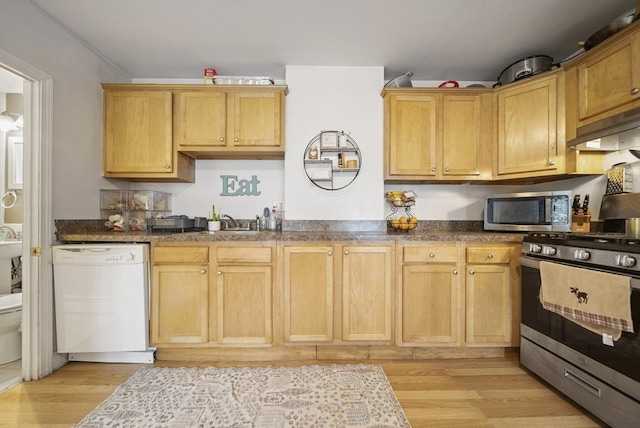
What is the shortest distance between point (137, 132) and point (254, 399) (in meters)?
2.27

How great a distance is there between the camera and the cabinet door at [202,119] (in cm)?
225

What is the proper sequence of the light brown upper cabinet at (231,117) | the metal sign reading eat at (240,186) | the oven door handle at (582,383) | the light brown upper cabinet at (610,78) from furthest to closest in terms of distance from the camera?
1. the metal sign reading eat at (240,186)
2. the light brown upper cabinet at (231,117)
3. the light brown upper cabinet at (610,78)
4. the oven door handle at (582,383)

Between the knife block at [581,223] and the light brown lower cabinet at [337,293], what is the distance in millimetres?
1483

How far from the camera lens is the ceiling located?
1703 millimetres

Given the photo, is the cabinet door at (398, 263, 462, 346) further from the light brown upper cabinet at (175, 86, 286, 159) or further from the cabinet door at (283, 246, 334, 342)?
the light brown upper cabinet at (175, 86, 286, 159)

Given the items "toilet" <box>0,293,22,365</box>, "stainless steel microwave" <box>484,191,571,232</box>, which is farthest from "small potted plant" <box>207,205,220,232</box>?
"stainless steel microwave" <box>484,191,571,232</box>

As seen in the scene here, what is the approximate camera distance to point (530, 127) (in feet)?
6.86

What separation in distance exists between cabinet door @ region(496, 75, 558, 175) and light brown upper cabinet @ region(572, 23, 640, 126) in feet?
0.59

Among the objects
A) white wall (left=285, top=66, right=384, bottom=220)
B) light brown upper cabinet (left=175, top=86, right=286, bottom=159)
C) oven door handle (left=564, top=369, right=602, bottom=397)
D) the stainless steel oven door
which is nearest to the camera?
the stainless steel oven door

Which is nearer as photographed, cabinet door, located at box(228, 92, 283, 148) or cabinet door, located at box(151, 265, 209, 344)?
cabinet door, located at box(151, 265, 209, 344)

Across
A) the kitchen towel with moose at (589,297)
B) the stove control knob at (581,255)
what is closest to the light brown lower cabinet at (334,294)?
the kitchen towel with moose at (589,297)

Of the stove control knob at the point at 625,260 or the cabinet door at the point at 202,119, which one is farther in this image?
the cabinet door at the point at 202,119

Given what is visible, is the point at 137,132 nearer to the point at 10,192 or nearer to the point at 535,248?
the point at 10,192

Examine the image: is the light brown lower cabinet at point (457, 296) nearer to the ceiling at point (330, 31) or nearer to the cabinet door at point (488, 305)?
the cabinet door at point (488, 305)
